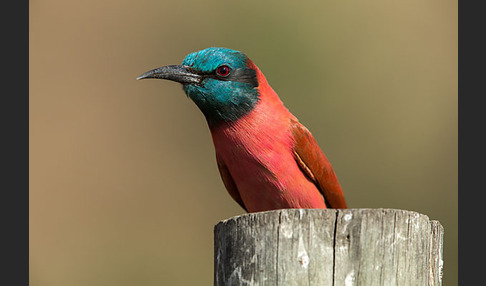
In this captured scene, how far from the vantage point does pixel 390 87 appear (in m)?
8.80

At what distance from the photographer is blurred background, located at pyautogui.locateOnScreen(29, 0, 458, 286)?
796 cm

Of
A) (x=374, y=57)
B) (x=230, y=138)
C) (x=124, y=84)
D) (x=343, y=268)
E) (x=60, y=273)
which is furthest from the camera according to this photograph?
(x=374, y=57)

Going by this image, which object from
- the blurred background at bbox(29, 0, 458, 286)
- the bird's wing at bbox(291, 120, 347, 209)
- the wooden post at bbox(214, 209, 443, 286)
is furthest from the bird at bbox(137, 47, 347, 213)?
the blurred background at bbox(29, 0, 458, 286)

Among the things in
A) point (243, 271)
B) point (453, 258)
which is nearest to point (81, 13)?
point (453, 258)

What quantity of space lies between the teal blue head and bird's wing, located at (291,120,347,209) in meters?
0.40

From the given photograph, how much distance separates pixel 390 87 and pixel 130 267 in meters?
4.00

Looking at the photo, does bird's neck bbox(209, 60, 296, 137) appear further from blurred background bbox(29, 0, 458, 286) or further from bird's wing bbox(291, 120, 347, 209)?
blurred background bbox(29, 0, 458, 286)

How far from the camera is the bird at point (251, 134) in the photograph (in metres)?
4.61

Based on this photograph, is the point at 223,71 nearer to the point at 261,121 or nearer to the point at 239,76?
the point at 239,76

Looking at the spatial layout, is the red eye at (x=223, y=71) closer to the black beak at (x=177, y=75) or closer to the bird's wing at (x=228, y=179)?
the black beak at (x=177, y=75)

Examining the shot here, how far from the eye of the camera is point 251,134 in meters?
4.61

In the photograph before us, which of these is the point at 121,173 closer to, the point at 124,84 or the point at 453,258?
the point at 124,84

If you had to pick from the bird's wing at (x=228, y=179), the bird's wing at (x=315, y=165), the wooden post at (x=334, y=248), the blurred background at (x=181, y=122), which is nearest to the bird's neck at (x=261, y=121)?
the bird's wing at (x=315, y=165)

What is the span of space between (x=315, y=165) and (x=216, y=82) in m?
0.91
